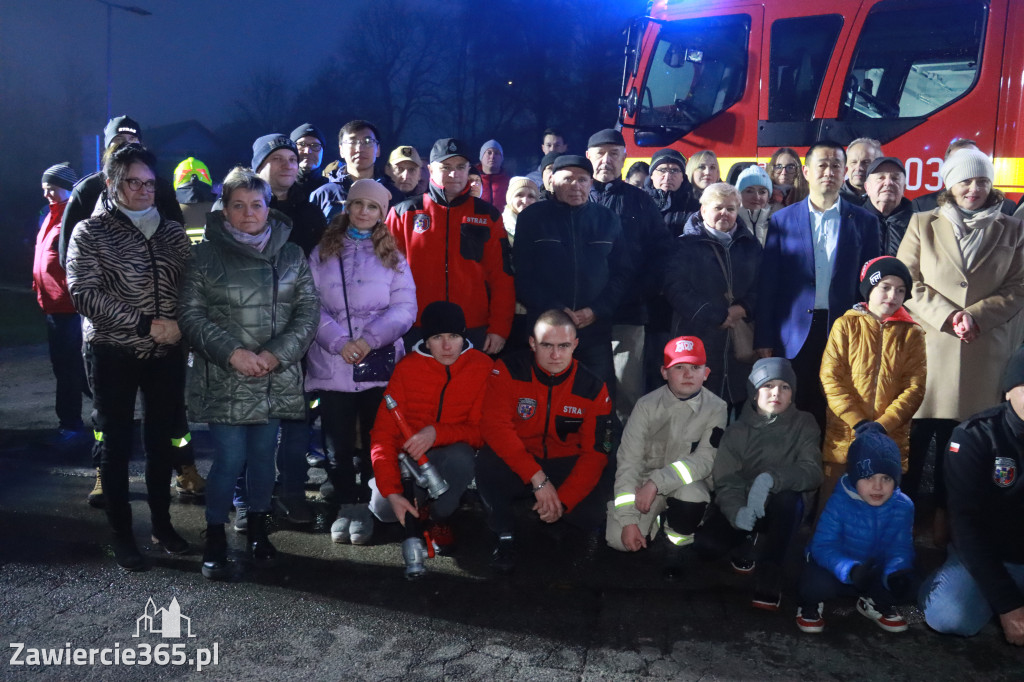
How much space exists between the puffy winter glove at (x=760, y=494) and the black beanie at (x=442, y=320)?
5.73 feet

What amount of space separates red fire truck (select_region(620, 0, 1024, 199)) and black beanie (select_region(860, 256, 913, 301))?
123 inches

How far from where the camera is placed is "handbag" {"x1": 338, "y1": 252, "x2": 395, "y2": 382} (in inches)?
189

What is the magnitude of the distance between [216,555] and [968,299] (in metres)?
4.40

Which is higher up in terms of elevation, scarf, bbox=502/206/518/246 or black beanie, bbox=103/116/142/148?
black beanie, bbox=103/116/142/148

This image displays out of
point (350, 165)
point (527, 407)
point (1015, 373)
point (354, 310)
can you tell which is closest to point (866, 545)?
point (1015, 373)

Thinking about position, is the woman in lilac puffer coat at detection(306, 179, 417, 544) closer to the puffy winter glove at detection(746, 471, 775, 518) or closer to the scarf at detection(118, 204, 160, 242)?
the scarf at detection(118, 204, 160, 242)

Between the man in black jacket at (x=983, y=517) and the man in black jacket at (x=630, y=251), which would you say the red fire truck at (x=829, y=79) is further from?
the man in black jacket at (x=983, y=517)

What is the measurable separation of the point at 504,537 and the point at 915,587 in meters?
1.95

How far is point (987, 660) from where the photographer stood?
134 inches

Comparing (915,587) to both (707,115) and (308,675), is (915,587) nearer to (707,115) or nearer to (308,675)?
(308,675)

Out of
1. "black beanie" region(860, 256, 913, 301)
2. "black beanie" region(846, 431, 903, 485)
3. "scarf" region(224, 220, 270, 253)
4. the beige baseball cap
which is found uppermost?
the beige baseball cap

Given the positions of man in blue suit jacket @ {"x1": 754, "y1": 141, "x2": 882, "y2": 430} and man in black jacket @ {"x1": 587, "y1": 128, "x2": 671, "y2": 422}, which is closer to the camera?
man in blue suit jacket @ {"x1": 754, "y1": 141, "x2": 882, "y2": 430}

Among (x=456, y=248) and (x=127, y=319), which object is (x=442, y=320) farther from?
(x=127, y=319)

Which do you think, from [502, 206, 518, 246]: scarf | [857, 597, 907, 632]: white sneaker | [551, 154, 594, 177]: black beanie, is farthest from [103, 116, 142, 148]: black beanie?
[857, 597, 907, 632]: white sneaker
